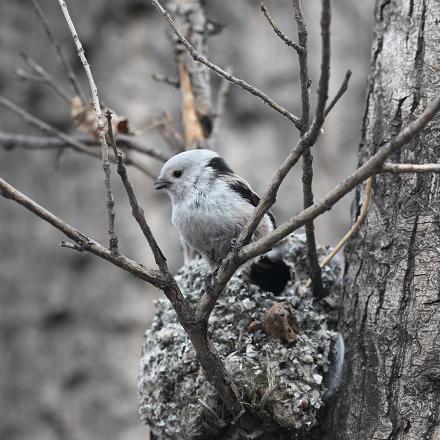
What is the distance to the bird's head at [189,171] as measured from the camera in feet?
10.6

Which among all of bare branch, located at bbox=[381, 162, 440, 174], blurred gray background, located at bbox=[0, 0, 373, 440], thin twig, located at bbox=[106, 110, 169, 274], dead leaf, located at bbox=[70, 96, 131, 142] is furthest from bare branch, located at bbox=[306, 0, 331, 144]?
blurred gray background, located at bbox=[0, 0, 373, 440]

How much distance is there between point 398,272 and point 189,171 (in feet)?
3.53

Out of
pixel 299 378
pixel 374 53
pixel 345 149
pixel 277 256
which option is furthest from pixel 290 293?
pixel 345 149

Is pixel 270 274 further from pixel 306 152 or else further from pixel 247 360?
pixel 306 152

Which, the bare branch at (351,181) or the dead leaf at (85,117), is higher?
Answer: the dead leaf at (85,117)

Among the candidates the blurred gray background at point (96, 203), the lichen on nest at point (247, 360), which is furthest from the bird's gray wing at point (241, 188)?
the blurred gray background at point (96, 203)

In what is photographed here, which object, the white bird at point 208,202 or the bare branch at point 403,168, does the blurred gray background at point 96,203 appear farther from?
the bare branch at point 403,168

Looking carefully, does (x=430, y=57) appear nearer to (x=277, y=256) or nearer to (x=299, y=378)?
(x=277, y=256)

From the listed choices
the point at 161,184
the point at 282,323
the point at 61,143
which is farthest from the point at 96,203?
the point at 282,323

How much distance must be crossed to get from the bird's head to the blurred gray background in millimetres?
2954

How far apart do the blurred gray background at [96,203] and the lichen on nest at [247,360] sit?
124 inches

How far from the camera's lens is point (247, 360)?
273 centimetres

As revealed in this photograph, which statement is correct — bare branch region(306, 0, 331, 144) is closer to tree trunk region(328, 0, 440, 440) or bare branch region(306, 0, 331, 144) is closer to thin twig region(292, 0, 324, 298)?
thin twig region(292, 0, 324, 298)

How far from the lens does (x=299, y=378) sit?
2695 mm
